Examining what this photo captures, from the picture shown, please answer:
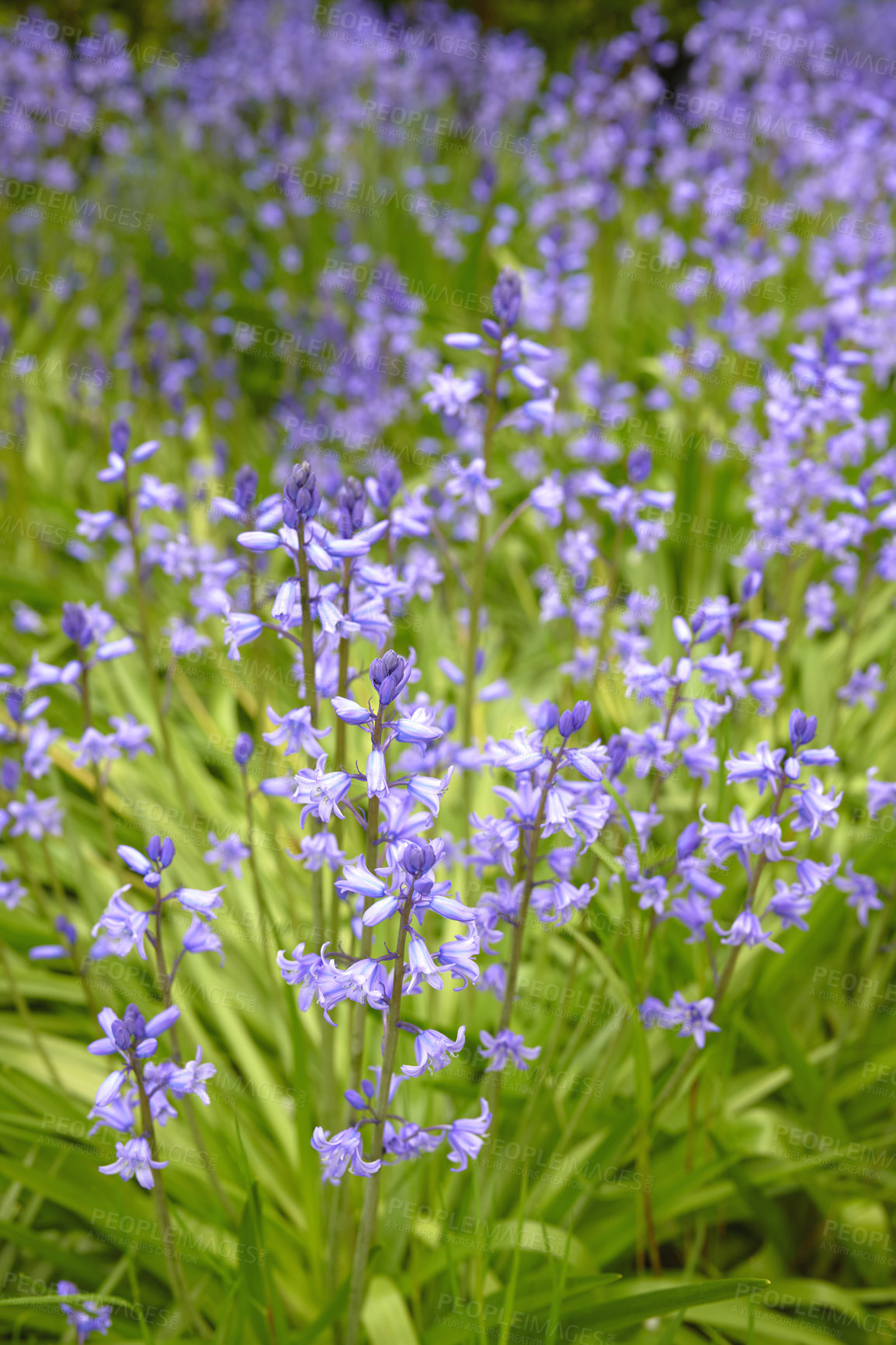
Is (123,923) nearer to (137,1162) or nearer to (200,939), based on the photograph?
(200,939)

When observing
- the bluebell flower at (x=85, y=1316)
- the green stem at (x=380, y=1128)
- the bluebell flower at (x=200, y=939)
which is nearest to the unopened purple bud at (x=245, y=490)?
the bluebell flower at (x=200, y=939)

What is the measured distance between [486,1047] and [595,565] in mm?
3344

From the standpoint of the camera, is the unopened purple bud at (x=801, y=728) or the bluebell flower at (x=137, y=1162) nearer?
the bluebell flower at (x=137, y=1162)

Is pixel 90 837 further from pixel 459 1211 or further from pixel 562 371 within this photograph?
pixel 562 371

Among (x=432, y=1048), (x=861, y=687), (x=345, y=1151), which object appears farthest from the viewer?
(x=861, y=687)

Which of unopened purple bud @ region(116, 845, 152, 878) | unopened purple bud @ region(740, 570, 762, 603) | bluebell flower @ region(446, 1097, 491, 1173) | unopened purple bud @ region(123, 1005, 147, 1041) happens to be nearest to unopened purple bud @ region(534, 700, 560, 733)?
unopened purple bud @ region(740, 570, 762, 603)

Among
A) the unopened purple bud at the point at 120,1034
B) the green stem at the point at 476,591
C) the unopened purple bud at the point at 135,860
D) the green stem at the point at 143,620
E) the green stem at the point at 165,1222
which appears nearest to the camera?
the unopened purple bud at the point at 120,1034

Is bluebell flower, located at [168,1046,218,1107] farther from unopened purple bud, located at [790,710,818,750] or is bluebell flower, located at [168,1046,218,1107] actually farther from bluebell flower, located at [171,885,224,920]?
unopened purple bud, located at [790,710,818,750]

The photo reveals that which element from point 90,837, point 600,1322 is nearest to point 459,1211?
point 600,1322

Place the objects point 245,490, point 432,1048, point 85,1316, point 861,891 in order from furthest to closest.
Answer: point 861,891
point 245,490
point 85,1316
point 432,1048

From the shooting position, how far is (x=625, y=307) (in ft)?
25.6

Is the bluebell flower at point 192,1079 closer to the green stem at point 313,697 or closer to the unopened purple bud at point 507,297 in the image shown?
the green stem at point 313,697

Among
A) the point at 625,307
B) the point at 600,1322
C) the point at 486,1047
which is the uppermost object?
the point at 625,307

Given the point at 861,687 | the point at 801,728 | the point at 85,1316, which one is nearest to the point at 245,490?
the point at 801,728
